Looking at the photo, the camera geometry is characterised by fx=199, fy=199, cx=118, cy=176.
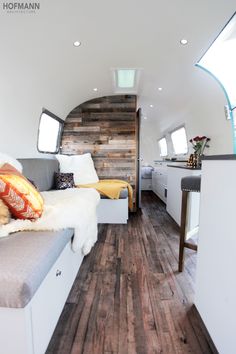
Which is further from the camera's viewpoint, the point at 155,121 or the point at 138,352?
the point at 155,121

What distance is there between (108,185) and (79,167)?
686 millimetres

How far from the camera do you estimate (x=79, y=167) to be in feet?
11.6

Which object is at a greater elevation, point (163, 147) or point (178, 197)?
point (163, 147)

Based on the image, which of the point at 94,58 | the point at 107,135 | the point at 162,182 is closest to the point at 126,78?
the point at 94,58

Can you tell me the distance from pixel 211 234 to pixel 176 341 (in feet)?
2.14

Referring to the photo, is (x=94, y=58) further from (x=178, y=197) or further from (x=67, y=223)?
(x=178, y=197)

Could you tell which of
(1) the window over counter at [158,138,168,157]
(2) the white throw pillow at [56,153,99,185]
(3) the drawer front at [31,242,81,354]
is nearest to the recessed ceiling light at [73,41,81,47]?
(2) the white throw pillow at [56,153,99,185]

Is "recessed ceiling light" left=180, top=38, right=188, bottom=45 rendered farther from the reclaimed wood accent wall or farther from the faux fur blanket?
the faux fur blanket

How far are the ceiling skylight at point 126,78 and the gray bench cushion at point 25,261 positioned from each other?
258cm

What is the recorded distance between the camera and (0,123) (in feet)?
7.01

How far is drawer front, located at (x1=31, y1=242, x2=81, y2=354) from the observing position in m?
0.94

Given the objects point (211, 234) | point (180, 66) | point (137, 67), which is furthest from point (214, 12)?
point (211, 234)

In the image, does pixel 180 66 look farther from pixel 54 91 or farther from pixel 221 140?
pixel 54 91

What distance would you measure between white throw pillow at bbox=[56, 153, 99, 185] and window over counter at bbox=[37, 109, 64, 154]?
0.33 metres
